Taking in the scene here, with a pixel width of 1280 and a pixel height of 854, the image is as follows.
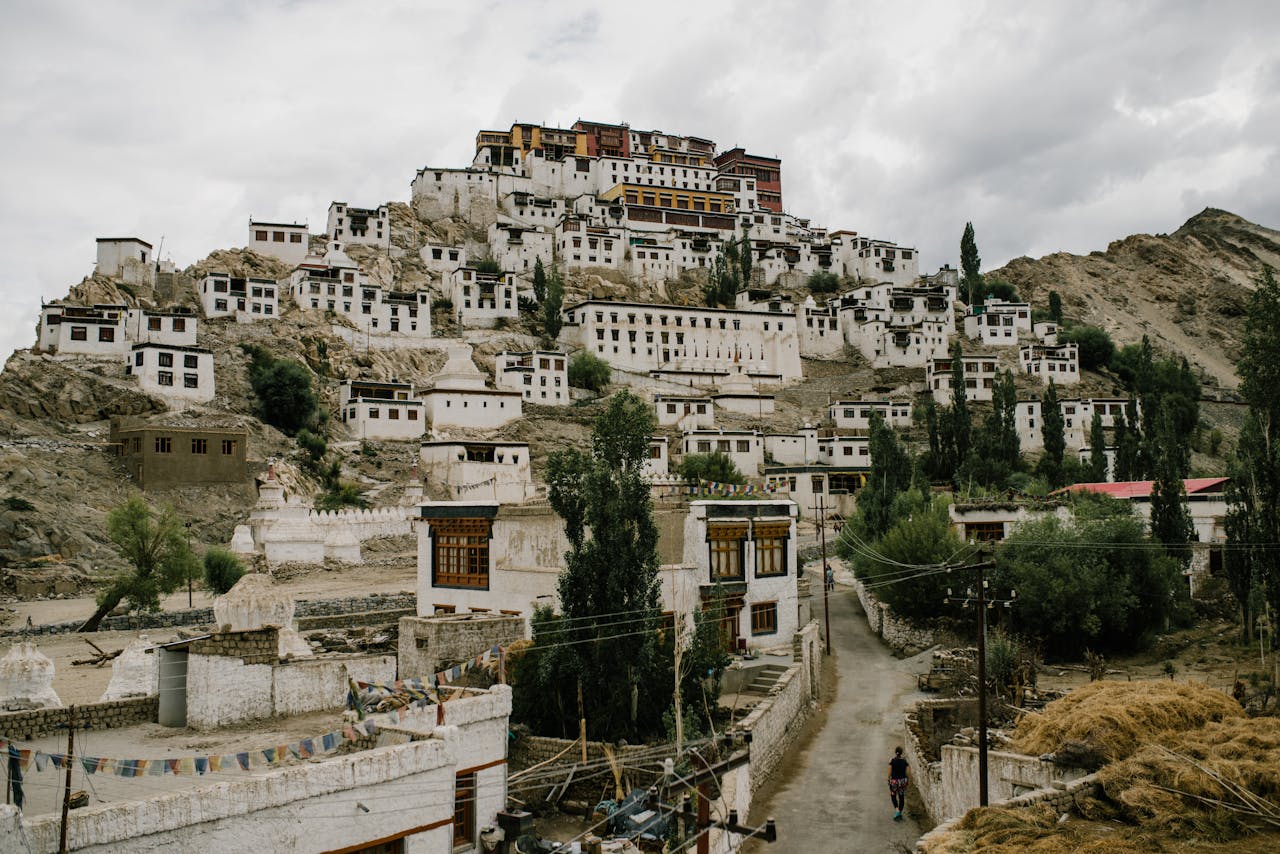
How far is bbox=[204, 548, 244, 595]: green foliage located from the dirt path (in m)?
21.2

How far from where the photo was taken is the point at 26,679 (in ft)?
50.5

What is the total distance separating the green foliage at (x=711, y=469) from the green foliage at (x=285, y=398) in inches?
891

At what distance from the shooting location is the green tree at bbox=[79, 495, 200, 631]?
107 feet

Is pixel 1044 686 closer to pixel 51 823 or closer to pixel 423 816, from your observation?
pixel 423 816

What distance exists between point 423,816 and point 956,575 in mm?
22864

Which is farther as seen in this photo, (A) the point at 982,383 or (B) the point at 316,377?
(A) the point at 982,383

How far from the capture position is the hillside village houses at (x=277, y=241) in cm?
8150

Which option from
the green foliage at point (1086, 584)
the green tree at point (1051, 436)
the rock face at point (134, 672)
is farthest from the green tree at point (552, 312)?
the rock face at point (134, 672)

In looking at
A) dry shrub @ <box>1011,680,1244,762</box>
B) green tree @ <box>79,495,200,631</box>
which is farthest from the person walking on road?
green tree @ <box>79,495,200,631</box>

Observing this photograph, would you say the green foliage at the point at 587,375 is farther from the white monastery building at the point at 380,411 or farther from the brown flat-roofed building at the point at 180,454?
the brown flat-roofed building at the point at 180,454

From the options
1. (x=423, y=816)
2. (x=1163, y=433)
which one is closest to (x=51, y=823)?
(x=423, y=816)

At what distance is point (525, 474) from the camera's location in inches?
2333

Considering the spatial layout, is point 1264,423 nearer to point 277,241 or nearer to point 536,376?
point 536,376

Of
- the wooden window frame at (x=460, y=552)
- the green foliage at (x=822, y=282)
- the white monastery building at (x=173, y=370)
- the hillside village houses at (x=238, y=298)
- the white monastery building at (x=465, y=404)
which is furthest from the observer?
the green foliage at (x=822, y=282)
